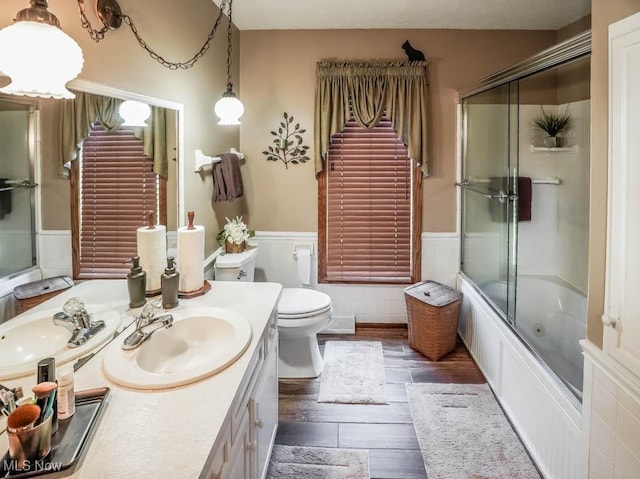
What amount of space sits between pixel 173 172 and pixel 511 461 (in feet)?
7.26

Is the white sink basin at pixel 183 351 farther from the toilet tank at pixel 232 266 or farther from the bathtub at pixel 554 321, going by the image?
the bathtub at pixel 554 321

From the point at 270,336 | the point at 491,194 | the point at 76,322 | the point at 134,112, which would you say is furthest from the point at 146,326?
the point at 491,194

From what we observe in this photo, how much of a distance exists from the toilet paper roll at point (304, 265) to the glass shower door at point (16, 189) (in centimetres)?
239

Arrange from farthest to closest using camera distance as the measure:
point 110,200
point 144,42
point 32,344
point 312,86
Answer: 1. point 312,86
2. point 144,42
3. point 110,200
4. point 32,344

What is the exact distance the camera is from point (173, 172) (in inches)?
91.9

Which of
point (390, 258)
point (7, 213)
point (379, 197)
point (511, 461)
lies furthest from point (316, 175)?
point (7, 213)

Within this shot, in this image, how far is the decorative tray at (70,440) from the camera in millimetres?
860

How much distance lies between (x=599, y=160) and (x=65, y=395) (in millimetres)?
1731

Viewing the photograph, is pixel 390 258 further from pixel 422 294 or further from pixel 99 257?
pixel 99 257

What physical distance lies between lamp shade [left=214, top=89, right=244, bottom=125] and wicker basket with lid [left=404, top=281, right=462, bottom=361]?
1777 millimetres

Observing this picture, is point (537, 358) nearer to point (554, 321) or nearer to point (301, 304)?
point (554, 321)

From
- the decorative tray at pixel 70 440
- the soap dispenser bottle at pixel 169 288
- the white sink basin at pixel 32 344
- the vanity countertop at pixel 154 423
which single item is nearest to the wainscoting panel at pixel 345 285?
the soap dispenser bottle at pixel 169 288

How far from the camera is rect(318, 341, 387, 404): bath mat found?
267 centimetres

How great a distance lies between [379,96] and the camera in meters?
3.39
